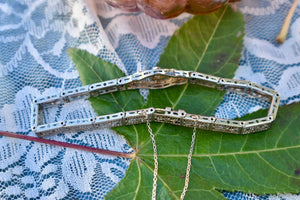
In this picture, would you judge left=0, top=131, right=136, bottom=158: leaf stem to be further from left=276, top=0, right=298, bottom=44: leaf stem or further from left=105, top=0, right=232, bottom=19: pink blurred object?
left=276, top=0, right=298, bottom=44: leaf stem

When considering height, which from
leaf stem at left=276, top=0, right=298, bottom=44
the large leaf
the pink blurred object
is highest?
the pink blurred object

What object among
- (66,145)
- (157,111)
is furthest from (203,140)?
(66,145)

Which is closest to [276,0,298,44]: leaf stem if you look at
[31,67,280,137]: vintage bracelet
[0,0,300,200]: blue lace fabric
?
[0,0,300,200]: blue lace fabric

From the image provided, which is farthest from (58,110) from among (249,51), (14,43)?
(249,51)

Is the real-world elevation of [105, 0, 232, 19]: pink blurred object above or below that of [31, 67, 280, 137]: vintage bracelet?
above

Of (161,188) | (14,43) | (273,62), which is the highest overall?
(14,43)

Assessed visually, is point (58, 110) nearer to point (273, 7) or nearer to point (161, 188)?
point (161, 188)
